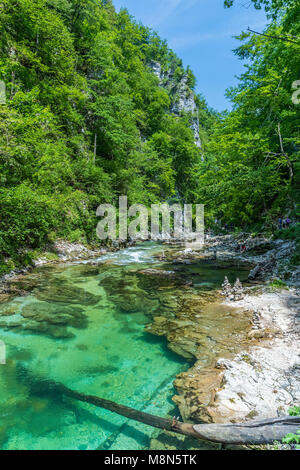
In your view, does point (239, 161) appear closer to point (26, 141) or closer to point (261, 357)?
point (26, 141)

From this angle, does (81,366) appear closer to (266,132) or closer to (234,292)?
(234,292)

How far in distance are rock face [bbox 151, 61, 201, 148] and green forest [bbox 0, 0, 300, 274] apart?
21.4m

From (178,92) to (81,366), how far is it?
53.6m

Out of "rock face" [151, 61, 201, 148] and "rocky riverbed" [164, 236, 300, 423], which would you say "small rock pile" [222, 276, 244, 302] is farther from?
"rock face" [151, 61, 201, 148]

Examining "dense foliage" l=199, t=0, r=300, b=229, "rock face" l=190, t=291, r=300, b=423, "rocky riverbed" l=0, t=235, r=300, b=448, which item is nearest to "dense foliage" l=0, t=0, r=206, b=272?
"rocky riverbed" l=0, t=235, r=300, b=448

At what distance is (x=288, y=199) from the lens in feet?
47.3

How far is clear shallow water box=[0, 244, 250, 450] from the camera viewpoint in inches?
103

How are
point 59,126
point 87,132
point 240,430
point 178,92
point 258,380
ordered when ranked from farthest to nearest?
point 178,92 → point 87,132 → point 59,126 → point 258,380 → point 240,430

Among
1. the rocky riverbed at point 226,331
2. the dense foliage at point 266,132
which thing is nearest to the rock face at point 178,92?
the dense foliage at point 266,132

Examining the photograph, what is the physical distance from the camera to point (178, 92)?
46594 mm

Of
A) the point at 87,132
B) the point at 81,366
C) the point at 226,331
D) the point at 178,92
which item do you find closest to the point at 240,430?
the point at 226,331

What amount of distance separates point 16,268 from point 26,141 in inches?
195

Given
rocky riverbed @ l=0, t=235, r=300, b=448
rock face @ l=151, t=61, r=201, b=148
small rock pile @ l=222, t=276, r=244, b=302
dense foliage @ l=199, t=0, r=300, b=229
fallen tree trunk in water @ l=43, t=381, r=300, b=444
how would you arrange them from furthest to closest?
rock face @ l=151, t=61, r=201, b=148 → dense foliage @ l=199, t=0, r=300, b=229 → small rock pile @ l=222, t=276, r=244, b=302 → rocky riverbed @ l=0, t=235, r=300, b=448 → fallen tree trunk in water @ l=43, t=381, r=300, b=444

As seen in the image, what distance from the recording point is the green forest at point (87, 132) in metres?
8.67
